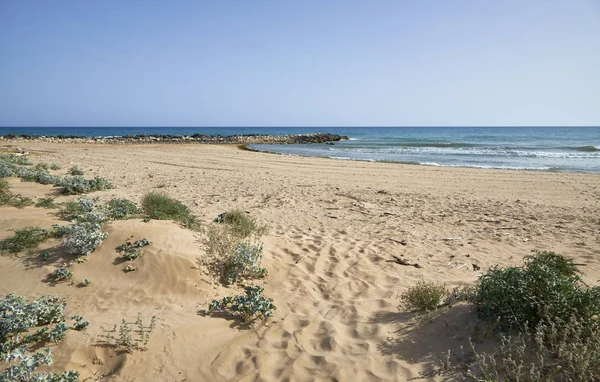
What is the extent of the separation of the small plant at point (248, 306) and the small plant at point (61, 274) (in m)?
2.10

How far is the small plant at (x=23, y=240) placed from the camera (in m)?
5.31

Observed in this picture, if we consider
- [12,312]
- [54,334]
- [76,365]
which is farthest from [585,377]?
[12,312]

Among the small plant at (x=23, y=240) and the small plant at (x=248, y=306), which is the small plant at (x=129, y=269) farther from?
the small plant at (x=23, y=240)

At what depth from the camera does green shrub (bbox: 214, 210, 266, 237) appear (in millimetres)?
6605

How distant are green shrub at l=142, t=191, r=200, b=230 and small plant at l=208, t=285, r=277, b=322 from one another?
94.6 inches

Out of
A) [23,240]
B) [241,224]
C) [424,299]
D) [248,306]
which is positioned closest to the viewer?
[424,299]

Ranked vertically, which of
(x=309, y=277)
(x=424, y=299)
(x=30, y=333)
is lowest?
(x=309, y=277)

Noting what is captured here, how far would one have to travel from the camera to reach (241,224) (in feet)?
22.4

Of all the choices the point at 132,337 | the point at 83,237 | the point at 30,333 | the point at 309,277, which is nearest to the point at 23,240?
the point at 83,237

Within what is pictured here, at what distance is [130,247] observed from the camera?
210 inches

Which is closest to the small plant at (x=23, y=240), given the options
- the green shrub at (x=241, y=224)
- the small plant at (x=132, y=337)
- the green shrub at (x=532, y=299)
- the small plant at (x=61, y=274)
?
the small plant at (x=61, y=274)

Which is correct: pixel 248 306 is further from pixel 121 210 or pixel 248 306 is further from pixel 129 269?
pixel 121 210

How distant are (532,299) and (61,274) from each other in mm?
5644

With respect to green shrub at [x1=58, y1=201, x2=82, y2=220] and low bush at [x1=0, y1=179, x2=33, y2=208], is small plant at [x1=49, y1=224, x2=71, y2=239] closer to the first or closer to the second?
green shrub at [x1=58, y1=201, x2=82, y2=220]
